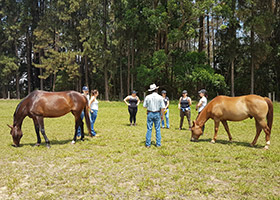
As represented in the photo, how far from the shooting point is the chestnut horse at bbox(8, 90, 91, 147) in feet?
26.4

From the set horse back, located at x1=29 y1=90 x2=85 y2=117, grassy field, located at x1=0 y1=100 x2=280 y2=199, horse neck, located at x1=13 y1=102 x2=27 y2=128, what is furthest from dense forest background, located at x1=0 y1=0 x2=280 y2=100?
horse neck, located at x1=13 y1=102 x2=27 y2=128

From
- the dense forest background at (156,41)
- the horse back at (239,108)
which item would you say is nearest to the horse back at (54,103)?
the horse back at (239,108)

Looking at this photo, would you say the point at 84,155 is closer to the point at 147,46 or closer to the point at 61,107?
the point at 61,107

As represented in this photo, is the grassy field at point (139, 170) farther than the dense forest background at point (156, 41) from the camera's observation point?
No

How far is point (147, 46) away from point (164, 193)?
114ft

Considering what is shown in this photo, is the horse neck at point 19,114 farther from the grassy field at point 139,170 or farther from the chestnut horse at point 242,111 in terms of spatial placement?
the chestnut horse at point 242,111

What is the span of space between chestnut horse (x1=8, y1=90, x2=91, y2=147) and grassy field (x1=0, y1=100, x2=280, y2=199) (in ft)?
2.08

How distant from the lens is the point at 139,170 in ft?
18.5

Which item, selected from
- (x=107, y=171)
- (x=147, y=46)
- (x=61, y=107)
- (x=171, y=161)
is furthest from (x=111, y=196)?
(x=147, y=46)

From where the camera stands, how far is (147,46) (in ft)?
124

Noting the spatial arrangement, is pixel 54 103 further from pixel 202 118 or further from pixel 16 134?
pixel 202 118

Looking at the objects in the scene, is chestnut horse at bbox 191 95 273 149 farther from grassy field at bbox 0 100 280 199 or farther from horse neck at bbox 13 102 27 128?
horse neck at bbox 13 102 27 128

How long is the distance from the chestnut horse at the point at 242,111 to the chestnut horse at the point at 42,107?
459cm

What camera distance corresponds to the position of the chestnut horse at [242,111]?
7.82m
